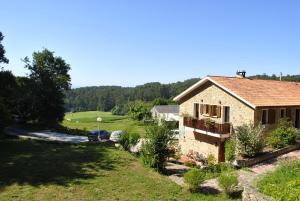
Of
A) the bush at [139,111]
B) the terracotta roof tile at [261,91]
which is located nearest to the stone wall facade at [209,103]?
the terracotta roof tile at [261,91]

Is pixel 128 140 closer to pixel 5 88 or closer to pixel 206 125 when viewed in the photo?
pixel 206 125

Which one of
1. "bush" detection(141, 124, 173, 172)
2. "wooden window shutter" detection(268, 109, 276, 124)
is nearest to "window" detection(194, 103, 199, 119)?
"wooden window shutter" detection(268, 109, 276, 124)

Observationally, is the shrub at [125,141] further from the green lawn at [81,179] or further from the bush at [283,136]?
the bush at [283,136]

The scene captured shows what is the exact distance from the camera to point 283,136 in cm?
2375

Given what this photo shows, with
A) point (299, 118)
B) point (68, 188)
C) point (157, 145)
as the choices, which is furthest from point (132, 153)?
point (299, 118)

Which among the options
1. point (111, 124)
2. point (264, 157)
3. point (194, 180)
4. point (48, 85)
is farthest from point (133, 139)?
point (111, 124)

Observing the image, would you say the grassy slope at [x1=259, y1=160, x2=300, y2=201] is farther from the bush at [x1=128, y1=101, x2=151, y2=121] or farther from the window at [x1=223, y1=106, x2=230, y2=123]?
the bush at [x1=128, y1=101, x2=151, y2=121]

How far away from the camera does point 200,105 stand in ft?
94.8

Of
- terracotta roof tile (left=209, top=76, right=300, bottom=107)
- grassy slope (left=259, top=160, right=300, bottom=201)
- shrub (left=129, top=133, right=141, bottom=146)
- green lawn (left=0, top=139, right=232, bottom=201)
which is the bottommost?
green lawn (left=0, top=139, right=232, bottom=201)

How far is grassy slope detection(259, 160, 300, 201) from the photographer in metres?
11.9

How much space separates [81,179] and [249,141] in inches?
429

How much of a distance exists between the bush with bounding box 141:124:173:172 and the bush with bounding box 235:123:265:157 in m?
4.65

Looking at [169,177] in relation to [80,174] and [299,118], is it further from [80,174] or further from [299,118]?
[299,118]

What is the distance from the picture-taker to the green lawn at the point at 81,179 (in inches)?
603
